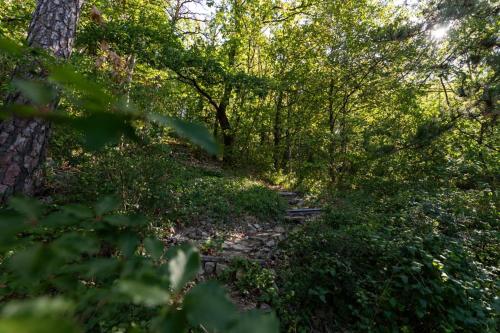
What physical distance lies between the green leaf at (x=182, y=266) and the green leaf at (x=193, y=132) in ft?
0.63

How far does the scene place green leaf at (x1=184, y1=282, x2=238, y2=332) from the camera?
37cm

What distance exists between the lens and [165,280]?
1.39 feet

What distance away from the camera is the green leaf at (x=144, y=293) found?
1.19 feet

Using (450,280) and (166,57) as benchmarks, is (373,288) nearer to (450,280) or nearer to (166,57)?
(450,280)

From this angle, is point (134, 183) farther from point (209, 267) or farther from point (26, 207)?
point (26, 207)

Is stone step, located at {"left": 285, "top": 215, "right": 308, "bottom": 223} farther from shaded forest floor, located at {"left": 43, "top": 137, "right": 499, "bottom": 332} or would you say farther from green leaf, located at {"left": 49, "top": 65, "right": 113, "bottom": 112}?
green leaf, located at {"left": 49, "top": 65, "right": 113, "bottom": 112}

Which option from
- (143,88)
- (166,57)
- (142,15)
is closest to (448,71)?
(143,88)

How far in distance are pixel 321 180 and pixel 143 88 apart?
23.6 feet

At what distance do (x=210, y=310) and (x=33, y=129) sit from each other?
13.3 feet

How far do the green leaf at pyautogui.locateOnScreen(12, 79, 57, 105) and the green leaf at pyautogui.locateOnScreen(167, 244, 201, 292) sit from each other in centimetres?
30

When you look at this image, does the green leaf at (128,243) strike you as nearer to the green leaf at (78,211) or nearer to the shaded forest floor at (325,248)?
the green leaf at (78,211)

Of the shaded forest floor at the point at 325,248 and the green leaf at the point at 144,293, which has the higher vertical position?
the green leaf at the point at 144,293

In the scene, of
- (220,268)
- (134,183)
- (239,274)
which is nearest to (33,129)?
(134,183)

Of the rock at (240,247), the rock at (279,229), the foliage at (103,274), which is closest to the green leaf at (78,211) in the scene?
the foliage at (103,274)
